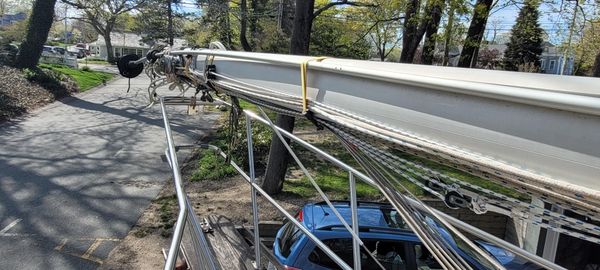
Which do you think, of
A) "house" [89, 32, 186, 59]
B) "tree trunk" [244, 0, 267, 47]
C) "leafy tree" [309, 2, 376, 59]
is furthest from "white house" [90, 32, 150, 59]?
"leafy tree" [309, 2, 376, 59]

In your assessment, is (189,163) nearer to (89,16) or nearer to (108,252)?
(108,252)

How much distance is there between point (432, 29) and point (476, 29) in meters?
1.61

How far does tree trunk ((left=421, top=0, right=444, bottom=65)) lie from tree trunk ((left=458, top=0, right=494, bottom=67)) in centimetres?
86

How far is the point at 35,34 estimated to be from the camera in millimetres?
24125

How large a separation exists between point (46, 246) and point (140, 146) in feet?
24.8

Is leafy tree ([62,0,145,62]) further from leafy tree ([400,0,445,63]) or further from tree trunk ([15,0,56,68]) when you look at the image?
leafy tree ([400,0,445,63])

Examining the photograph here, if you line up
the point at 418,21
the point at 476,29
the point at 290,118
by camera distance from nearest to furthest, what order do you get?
the point at 290,118 → the point at 476,29 → the point at 418,21

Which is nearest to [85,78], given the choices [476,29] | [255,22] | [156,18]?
[255,22]

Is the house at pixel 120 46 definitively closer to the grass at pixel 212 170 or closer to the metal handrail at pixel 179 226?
the grass at pixel 212 170

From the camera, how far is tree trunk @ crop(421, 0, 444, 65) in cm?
1177

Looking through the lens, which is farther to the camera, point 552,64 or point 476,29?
point 552,64

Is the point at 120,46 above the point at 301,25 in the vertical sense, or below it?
below

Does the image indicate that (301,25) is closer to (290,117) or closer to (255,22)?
(290,117)

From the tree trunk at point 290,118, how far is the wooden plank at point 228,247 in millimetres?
3113
